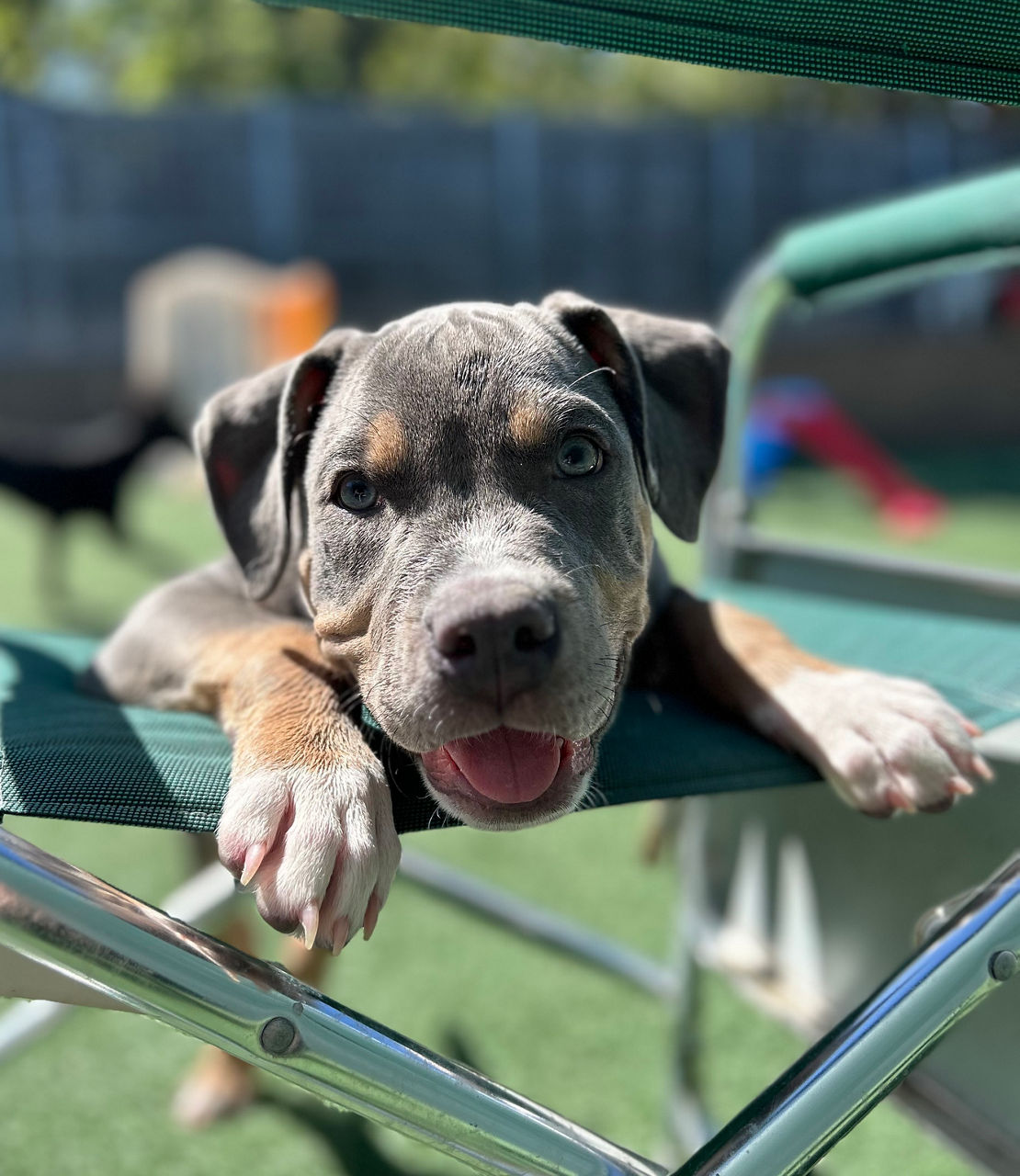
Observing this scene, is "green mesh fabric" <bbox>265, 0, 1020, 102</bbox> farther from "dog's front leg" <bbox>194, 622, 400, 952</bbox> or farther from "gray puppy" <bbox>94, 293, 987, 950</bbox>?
"dog's front leg" <bbox>194, 622, 400, 952</bbox>

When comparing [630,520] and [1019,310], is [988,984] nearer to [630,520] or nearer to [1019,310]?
[630,520]

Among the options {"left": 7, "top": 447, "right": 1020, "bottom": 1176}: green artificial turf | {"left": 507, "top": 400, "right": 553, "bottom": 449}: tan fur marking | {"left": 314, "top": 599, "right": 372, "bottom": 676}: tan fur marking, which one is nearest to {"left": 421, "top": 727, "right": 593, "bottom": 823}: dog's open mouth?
{"left": 314, "top": 599, "right": 372, "bottom": 676}: tan fur marking

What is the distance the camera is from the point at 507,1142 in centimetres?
134

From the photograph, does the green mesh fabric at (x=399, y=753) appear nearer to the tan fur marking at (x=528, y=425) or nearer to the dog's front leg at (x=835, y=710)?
the dog's front leg at (x=835, y=710)

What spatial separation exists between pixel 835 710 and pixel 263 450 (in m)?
1.04

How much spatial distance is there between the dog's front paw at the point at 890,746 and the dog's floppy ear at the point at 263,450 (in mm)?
898

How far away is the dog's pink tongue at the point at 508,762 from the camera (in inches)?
61.4

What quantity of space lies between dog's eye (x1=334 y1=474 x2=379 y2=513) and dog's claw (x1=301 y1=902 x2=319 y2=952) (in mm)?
658

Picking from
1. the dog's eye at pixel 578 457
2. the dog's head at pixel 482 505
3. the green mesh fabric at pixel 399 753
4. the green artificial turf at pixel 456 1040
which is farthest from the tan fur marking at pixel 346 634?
the green artificial turf at pixel 456 1040

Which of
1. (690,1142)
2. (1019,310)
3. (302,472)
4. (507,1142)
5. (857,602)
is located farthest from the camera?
(1019,310)

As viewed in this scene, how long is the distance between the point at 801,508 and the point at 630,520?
Result: 8.22 meters

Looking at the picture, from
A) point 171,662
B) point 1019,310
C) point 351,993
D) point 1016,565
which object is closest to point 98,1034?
point 351,993

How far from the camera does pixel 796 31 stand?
4.83 ft

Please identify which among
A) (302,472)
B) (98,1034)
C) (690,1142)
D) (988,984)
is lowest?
(98,1034)
